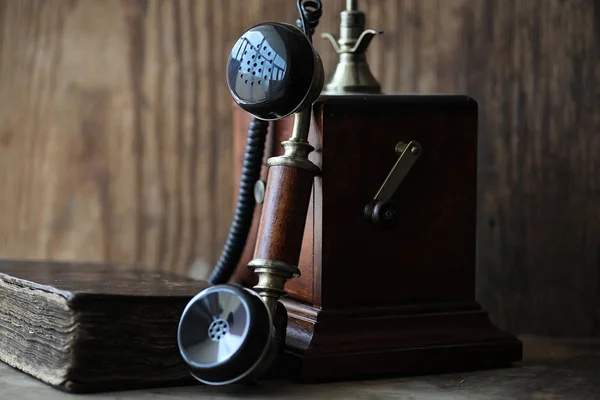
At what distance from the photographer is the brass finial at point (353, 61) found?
1.34 meters

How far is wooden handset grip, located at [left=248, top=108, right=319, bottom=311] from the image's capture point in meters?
1.12

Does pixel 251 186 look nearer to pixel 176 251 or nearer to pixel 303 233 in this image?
pixel 303 233

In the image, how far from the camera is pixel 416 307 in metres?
1.26

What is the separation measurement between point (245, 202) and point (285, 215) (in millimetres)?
262

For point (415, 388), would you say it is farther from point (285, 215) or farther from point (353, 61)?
point (353, 61)

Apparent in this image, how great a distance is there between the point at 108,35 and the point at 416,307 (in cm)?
76

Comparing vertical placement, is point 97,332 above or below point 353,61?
below

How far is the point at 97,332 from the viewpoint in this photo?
106 cm

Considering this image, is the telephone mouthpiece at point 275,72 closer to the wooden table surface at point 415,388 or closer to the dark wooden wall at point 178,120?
the wooden table surface at point 415,388

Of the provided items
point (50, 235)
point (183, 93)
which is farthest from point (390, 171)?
point (50, 235)

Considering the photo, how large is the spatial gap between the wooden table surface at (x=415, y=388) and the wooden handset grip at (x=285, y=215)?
0.36 feet

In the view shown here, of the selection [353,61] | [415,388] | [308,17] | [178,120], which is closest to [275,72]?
[308,17]

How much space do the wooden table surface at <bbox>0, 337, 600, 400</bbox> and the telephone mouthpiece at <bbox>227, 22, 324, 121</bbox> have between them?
0.32m

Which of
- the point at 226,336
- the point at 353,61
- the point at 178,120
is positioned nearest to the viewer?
the point at 226,336
